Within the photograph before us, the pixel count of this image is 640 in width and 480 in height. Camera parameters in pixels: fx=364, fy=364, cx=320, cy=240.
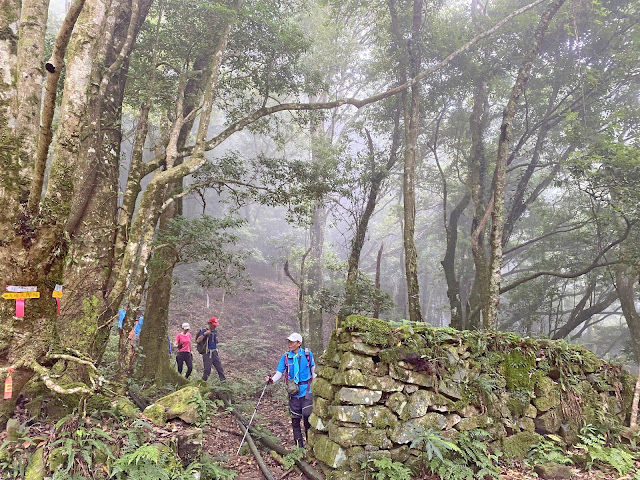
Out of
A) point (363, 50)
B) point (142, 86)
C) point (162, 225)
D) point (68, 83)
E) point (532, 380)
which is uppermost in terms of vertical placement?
point (363, 50)

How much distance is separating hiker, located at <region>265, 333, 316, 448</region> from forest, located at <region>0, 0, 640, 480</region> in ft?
1.11

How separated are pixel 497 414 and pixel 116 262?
6909 millimetres

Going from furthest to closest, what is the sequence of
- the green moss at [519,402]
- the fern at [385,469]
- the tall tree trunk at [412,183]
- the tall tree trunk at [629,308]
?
the tall tree trunk at [629,308], the tall tree trunk at [412,183], the green moss at [519,402], the fern at [385,469]

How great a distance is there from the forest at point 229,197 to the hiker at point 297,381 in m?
0.34

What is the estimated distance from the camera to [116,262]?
258 inches

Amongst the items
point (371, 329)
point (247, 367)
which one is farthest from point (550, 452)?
point (247, 367)

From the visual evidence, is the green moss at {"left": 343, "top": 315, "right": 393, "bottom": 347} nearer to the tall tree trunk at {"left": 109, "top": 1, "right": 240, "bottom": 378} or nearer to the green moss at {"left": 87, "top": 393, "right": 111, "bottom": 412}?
the green moss at {"left": 87, "top": 393, "right": 111, "bottom": 412}

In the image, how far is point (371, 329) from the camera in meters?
5.32

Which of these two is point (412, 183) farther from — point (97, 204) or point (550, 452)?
point (97, 204)

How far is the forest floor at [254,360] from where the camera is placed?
569cm

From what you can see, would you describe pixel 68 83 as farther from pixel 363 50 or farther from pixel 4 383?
pixel 363 50

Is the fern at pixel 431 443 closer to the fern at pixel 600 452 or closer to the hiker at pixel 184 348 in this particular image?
the fern at pixel 600 452

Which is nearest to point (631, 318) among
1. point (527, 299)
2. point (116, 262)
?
point (527, 299)

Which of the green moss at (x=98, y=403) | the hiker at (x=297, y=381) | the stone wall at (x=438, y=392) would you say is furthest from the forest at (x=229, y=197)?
the hiker at (x=297, y=381)
